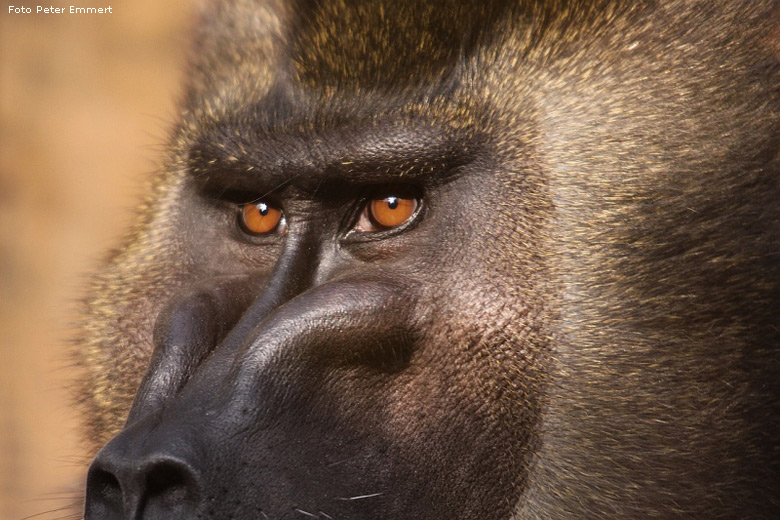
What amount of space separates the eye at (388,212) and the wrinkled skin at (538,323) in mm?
25

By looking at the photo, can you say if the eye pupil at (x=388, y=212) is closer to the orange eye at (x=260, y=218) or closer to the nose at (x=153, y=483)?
the orange eye at (x=260, y=218)

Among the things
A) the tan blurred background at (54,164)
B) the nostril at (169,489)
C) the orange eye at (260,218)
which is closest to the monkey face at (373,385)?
the nostril at (169,489)

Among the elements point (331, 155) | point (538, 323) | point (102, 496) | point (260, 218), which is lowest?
point (102, 496)

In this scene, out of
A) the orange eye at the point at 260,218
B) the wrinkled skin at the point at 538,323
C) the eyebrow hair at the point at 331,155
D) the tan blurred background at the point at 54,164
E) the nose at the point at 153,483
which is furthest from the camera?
the tan blurred background at the point at 54,164

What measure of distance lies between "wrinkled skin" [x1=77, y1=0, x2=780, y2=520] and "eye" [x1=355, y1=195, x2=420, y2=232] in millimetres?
25

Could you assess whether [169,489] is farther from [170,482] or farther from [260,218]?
[260,218]

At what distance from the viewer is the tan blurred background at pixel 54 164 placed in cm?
798

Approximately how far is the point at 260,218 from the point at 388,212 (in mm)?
505

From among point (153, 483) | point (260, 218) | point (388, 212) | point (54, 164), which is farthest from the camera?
point (54, 164)

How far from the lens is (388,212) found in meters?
2.85

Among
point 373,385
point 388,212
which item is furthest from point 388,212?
point 373,385

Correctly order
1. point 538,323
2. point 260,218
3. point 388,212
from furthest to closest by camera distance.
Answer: point 260,218
point 388,212
point 538,323

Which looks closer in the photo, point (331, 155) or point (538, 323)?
point (538, 323)

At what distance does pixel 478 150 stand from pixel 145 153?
561cm
